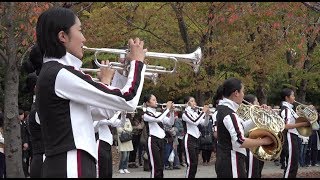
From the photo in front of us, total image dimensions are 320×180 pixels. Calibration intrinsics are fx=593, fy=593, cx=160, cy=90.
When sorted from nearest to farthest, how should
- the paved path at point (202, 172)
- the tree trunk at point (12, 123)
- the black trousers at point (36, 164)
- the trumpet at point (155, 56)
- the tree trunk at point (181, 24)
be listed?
the trumpet at point (155, 56), the black trousers at point (36, 164), the tree trunk at point (12, 123), the paved path at point (202, 172), the tree trunk at point (181, 24)

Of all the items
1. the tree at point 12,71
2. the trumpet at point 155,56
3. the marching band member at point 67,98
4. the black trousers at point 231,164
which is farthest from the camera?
the tree at point 12,71

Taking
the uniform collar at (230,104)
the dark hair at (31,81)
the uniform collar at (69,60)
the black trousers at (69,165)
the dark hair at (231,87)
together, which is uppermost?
the dark hair at (31,81)

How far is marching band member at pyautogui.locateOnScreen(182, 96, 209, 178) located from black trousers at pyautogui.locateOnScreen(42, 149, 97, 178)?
8502mm

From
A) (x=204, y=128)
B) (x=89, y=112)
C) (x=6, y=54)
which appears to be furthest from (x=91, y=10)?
(x=89, y=112)

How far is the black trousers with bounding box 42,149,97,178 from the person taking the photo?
135 inches

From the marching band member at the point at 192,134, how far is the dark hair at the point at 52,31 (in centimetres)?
862

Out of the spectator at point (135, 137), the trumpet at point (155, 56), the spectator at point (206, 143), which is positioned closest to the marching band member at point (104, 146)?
the trumpet at point (155, 56)

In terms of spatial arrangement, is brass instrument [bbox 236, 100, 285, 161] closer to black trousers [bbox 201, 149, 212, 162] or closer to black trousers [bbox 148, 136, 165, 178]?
black trousers [bbox 148, 136, 165, 178]

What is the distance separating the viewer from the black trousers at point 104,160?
29.6ft

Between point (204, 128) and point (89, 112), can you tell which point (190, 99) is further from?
point (89, 112)

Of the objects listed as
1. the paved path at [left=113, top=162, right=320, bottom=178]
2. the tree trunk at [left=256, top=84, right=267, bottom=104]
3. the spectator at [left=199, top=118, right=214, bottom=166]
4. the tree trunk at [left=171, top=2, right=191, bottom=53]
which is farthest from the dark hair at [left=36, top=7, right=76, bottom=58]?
the tree trunk at [left=256, top=84, right=267, bottom=104]

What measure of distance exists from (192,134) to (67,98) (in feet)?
31.0

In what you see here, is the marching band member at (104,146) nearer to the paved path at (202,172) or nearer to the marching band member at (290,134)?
the marching band member at (290,134)

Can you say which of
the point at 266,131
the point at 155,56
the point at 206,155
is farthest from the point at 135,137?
the point at 155,56
